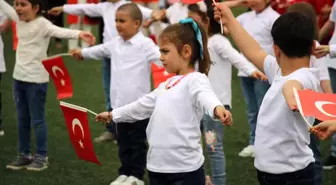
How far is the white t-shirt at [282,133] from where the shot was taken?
3.40 m

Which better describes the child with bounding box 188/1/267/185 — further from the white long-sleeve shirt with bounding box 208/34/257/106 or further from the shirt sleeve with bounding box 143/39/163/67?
the shirt sleeve with bounding box 143/39/163/67

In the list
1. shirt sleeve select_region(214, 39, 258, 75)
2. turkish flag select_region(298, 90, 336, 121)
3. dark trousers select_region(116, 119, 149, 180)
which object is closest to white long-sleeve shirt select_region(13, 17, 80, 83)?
dark trousers select_region(116, 119, 149, 180)

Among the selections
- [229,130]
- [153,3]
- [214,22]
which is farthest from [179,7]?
[153,3]

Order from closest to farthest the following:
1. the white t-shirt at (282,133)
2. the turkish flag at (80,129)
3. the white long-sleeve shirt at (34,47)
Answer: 1. the white t-shirt at (282,133)
2. the turkish flag at (80,129)
3. the white long-sleeve shirt at (34,47)

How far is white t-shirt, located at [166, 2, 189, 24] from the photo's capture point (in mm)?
7633

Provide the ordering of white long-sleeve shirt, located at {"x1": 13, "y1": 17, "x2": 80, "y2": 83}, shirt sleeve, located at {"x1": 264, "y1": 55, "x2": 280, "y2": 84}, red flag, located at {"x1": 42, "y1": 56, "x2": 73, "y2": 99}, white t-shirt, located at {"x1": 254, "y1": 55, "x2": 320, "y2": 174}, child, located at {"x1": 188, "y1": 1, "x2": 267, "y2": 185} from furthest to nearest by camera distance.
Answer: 1. white long-sleeve shirt, located at {"x1": 13, "y1": 17, "x2": 80, "y2": 83}
2. red flag, located at {"x1": 42, "y1": 56, "x2": 73, "y2": 99}
3. child, located at {"x1": 188, "y1": 1, "x2": 267, "y2": 185}
4. shirt sleeve, located at {"x1": 264, "y1": 55, "x2": 280, "y2": 84}
5. white t-shirt, located at {"x1": 254, "y1": 55, "x2": 320, "y2": 174}

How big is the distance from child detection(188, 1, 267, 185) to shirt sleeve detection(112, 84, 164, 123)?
3.85 feet

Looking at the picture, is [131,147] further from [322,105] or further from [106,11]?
[322,105]

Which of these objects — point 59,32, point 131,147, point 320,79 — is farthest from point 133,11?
point 320,79

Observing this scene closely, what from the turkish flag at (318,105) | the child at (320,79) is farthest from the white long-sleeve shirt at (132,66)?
the turkish flag at (318,105)

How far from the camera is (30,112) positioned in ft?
19.5

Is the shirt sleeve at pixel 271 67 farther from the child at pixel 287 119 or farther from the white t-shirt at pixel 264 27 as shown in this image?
the white t-shirt at pixel 264 27

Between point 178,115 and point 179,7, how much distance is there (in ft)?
13.3

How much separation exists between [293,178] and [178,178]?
73 centimetres
